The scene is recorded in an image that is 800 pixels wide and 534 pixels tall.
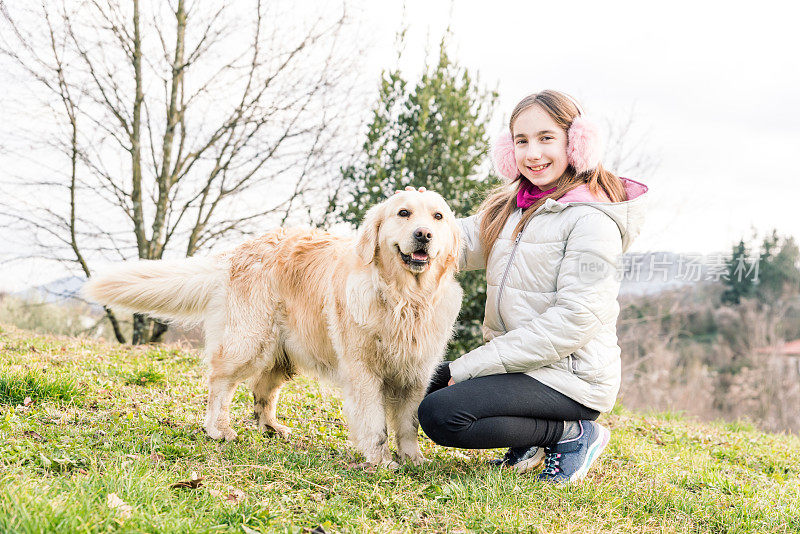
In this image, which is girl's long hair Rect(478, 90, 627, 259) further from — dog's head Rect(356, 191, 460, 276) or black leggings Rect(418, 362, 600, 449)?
black leggings Rect(418, 362, 600, 449)

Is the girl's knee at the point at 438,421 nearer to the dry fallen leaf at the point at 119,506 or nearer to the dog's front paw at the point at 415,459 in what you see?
the dog's front paw at the point at 415,459

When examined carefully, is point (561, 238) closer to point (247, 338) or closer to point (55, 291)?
point (247, 338)

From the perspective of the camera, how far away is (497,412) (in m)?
3.12

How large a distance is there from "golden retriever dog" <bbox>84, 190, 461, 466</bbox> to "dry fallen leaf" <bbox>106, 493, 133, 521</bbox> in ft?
4.69

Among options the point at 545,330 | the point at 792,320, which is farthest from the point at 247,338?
the point at 792,320

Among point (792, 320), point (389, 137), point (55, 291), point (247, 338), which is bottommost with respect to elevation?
point (792, 320)

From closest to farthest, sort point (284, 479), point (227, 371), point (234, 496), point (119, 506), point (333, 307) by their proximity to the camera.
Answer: point (119, 506) → point (234, 496) → point (284, 479) → point (333, 307) → point (227, 371)

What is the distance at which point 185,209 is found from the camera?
843cm

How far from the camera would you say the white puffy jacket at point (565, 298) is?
10.1ft

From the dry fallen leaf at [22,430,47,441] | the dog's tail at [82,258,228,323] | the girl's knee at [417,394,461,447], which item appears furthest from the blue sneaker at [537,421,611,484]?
the dry fallen leaf at [22,430,47,441]

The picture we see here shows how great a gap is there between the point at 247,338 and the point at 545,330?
6.39 feet

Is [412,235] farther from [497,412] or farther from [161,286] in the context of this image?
[161,286]

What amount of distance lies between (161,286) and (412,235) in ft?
6.70

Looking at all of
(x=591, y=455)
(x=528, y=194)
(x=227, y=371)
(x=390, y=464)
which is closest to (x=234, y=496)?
(x=390, y=464)
